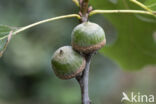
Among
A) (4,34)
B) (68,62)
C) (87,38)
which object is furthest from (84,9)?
(4,34)

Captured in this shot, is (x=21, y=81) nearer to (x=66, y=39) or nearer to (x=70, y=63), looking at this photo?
(x=66, y=39)

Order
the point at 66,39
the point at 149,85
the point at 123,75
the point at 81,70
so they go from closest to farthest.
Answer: the point at 81,70
the point at 66,39
the point at 149,85
the point at 123,75

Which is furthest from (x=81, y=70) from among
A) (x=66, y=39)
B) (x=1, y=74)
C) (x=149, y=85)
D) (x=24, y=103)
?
(x=149, y=85)

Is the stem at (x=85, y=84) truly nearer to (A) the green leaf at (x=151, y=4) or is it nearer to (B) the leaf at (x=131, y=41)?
(A) the green leaf at (x=151, y=4)

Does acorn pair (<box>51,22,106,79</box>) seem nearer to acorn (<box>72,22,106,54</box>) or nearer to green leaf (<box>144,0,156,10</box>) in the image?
acorn (<box>72,22,106,54</box>)

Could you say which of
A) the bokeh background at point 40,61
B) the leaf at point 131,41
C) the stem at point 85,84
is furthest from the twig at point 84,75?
the bokeh background at point 40,61

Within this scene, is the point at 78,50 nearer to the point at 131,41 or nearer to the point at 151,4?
the point at 151,4
